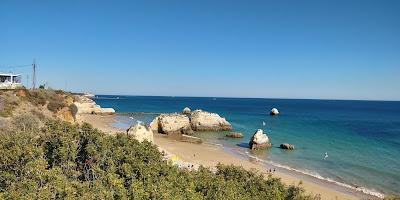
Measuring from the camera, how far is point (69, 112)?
170ft

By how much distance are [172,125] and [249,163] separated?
93.9 ft

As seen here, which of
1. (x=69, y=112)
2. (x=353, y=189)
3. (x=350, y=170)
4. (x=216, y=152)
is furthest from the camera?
(x=216, y=152)

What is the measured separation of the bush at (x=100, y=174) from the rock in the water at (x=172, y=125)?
166 feet

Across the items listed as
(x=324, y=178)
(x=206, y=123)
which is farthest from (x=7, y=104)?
(x=206, y=123)

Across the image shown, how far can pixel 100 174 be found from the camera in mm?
17812

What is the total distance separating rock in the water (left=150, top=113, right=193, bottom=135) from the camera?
7500 centimetres

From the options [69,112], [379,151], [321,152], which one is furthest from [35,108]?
[379,151]

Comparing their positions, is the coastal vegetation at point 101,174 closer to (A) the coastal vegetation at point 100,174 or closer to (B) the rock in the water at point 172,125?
(A) the coastal vegetation at point 100,174

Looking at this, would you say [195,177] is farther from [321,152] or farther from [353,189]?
[321,152]

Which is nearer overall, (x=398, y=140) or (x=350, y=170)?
(x=350, y=170)

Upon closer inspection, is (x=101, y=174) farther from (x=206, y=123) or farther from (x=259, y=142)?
(x=206, y=123)

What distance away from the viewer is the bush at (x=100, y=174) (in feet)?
49.5

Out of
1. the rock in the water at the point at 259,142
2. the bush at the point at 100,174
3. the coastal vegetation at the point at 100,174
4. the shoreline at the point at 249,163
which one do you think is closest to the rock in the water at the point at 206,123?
the shoreline at the point at 249,163

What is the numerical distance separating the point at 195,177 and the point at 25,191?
839 cm
